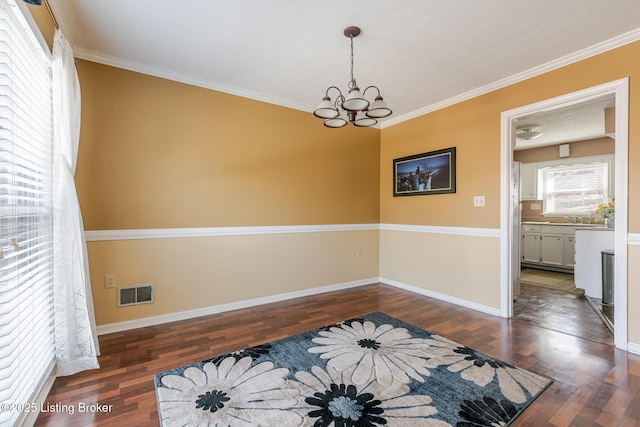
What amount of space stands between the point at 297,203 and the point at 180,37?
7.07 ft

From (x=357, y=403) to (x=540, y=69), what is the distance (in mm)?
3368

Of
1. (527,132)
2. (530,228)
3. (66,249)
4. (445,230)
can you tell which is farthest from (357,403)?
(530,228)

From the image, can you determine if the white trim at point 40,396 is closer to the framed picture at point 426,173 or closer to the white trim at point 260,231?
the white trim at point 260,231

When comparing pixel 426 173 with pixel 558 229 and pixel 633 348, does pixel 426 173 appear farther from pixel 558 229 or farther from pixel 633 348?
pixel 558 229

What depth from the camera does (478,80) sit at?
10.4ft

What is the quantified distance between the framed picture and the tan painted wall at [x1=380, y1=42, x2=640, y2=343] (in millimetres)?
83

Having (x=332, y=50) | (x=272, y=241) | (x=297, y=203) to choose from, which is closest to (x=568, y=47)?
(x=332, y=50)

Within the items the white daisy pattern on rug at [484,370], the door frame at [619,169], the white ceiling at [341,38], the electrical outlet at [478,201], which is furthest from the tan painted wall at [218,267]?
the door frame at [619,169]

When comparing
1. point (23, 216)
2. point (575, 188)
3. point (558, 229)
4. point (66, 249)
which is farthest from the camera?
point (575, 188)

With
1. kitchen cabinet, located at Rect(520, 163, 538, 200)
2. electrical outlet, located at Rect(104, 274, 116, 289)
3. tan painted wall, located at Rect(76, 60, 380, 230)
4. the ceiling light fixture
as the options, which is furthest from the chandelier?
kitchen cabinet, located at Rect(520, 163, 538, 200)

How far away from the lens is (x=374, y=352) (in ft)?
7.75

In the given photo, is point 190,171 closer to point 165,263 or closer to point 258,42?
point 165,263

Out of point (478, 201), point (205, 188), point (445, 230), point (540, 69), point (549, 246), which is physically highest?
point (540, 69)

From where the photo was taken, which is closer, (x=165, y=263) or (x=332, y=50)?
(x=332, y=50)
